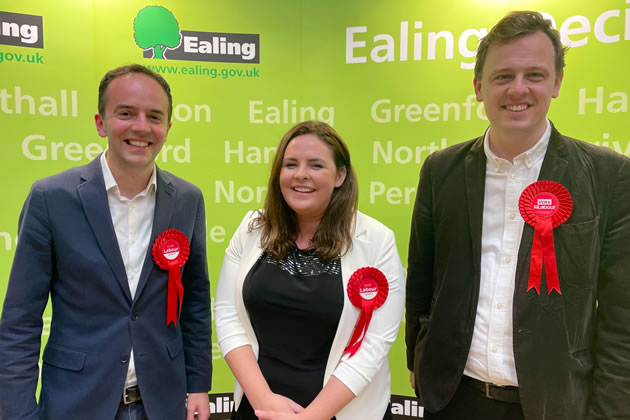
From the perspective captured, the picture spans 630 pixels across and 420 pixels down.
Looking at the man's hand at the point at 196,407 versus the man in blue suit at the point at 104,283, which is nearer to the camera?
the man in blue suit at the point at 104,283

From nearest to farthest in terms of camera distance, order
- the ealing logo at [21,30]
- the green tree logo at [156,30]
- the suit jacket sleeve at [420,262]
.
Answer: the suit jacket sleeve at [420,262] → the ealing logo at [21,30] → the green tree logo at [156,30]

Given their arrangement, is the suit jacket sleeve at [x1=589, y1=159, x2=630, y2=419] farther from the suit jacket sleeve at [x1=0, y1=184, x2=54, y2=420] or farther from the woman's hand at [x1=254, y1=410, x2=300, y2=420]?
the suit jacket sleeve at [x1=0, y1=184, x2=54, y2=420]

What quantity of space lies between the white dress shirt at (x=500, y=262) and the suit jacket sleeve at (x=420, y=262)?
0.25 metres

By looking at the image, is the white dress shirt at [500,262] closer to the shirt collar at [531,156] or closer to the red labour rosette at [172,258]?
the shirt collar at [531,156]

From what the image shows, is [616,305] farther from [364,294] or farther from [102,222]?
[102,222]

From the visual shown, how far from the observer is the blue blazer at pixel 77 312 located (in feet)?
4.82

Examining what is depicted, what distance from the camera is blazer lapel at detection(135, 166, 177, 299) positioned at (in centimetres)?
158

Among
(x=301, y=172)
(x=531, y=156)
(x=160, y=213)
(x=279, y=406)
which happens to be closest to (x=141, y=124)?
(x=160, y=213)

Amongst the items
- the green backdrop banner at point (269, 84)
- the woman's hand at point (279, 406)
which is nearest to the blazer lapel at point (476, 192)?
the woman's hand at point (279, 406)

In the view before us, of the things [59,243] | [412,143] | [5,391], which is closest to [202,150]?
[412,143]

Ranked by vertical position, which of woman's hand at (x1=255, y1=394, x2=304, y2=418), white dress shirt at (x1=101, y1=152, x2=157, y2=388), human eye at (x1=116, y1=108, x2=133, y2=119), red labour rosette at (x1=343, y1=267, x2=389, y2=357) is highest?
human eye at (x1=116, y1=108, x2=133, y2=119)

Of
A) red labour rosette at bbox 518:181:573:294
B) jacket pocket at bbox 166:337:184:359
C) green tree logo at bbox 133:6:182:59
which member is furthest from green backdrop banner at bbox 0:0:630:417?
red labour rosette at bbox 518:181:573:294

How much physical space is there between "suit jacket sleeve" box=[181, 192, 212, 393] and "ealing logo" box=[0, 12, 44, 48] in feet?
6.02

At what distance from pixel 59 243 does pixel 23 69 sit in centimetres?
185
